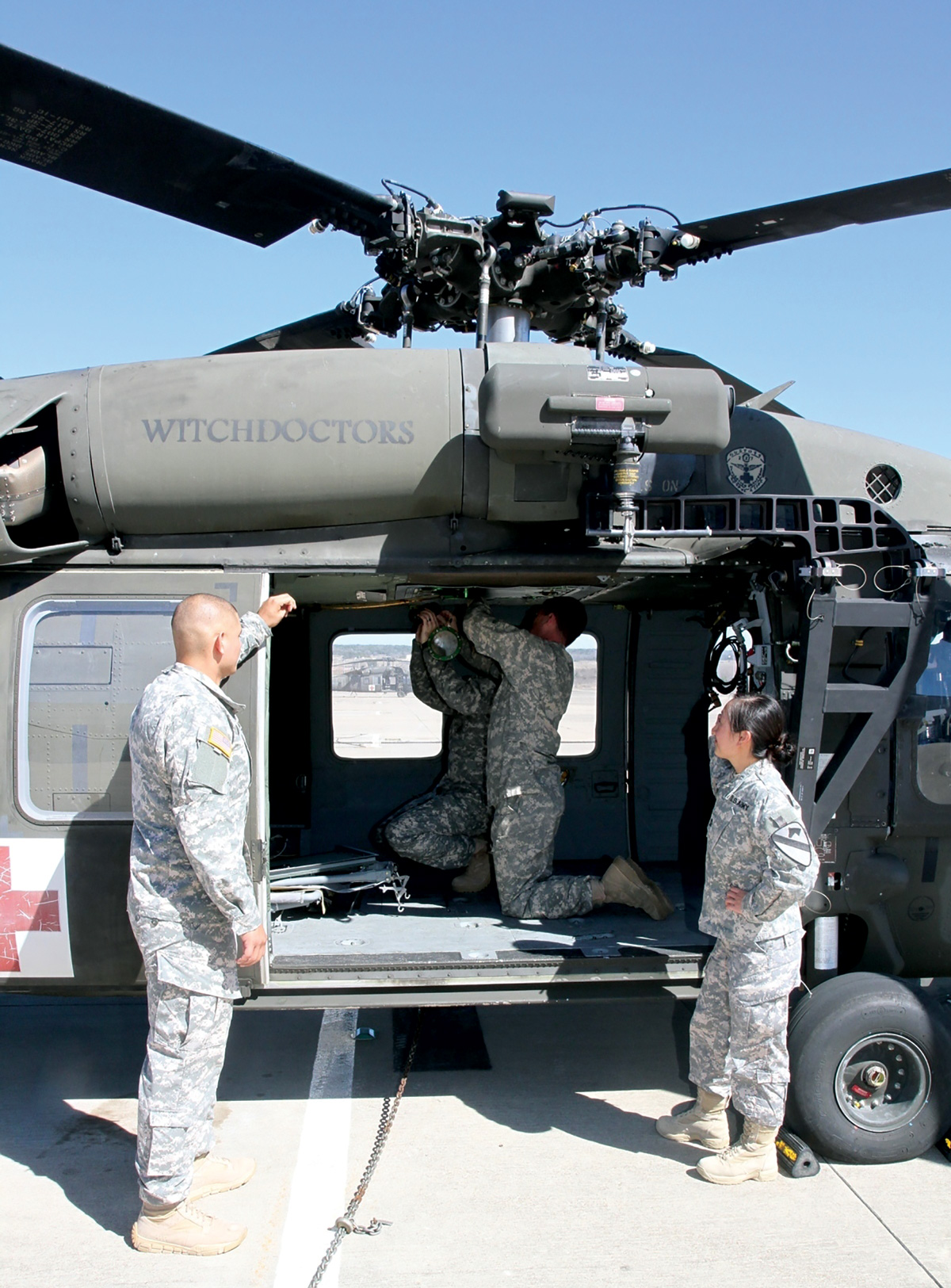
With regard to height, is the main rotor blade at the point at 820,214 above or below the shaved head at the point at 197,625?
above

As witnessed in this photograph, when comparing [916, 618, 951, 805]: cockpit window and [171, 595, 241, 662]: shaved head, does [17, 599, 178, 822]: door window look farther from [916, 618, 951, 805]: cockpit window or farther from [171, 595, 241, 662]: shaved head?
[916, 618, 951, 805]: cockpit window

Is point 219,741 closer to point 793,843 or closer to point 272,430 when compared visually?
point 272,430

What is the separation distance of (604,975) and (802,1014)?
2.70 ft

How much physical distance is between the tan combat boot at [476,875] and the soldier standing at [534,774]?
0.71 metres

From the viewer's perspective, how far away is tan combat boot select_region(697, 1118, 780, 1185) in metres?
3.62

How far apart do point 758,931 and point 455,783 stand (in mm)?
2731

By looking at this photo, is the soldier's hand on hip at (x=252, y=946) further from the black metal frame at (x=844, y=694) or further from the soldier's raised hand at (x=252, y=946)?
the black metal frame at (x=844, y=694)

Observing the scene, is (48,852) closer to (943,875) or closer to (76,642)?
(76,642)

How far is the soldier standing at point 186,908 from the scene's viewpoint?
10.4 ft

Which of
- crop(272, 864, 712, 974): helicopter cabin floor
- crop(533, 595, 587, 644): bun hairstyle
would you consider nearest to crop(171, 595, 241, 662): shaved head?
crop(272, 864, 712, 974): helicopter cabin floor

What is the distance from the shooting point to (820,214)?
496 cm

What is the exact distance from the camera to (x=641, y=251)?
5.50 metres

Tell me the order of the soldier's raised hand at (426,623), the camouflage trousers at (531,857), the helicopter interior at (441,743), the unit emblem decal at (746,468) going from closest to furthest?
the unit emblem decal at (746,468)
the camouflage trousers at (531,857)
the soldier's raised hand at (426,623)
the helicopter interior at (441,743)

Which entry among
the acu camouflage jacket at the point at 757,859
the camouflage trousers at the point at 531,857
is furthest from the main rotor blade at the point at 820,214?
the camouflage trousers at the point at 531,857
